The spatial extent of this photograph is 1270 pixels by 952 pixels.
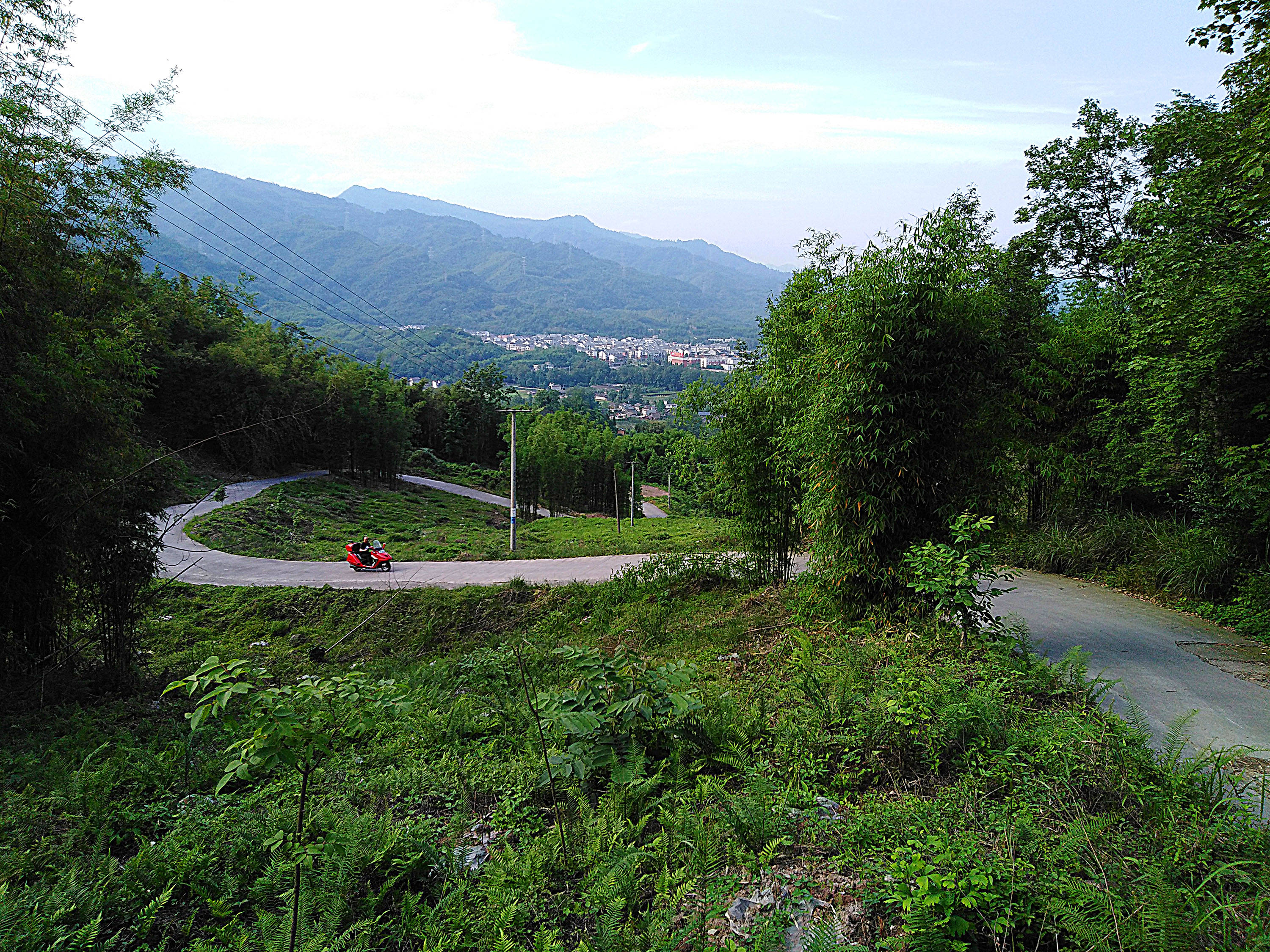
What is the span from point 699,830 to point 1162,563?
8511mm

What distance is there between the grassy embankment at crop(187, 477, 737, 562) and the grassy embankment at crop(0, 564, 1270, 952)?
6220mm

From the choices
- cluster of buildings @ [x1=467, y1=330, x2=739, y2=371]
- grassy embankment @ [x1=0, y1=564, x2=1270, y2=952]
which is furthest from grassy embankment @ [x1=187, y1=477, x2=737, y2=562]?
cluster of buildings @ [x1=467, y1=330, x2=739, y2=371]

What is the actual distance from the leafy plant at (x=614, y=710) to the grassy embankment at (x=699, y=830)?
9cm

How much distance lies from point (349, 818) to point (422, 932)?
0.85 m

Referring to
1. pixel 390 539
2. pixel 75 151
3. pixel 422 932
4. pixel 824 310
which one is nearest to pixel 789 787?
pixel 422 932

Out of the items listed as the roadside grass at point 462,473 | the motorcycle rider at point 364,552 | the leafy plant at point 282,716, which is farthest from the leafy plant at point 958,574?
the roadside grass at point 462,473

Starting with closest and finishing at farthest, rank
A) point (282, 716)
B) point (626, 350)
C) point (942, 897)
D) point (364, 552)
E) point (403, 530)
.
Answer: point (282, 716) → point (942, 897) → point (364, 552) → point (403, 530) → point (626, 350)

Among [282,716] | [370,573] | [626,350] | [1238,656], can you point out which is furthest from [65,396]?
[626,350]

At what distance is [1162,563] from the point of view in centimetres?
834

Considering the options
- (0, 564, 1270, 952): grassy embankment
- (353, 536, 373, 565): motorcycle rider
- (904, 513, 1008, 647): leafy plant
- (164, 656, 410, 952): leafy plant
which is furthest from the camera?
(353, 536, 373, 565): motorcycle rider

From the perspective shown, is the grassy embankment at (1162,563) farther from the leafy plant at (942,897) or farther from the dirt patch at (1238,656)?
the leafy plant at (942,897)

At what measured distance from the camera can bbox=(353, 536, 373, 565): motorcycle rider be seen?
15.1 meters

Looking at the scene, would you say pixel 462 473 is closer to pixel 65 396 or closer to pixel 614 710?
pixel 65 396

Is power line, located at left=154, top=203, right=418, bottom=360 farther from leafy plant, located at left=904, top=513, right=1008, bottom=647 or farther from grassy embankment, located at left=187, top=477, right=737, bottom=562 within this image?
leafy plant, located at left=904, top=513, right=1008, bottom=647
